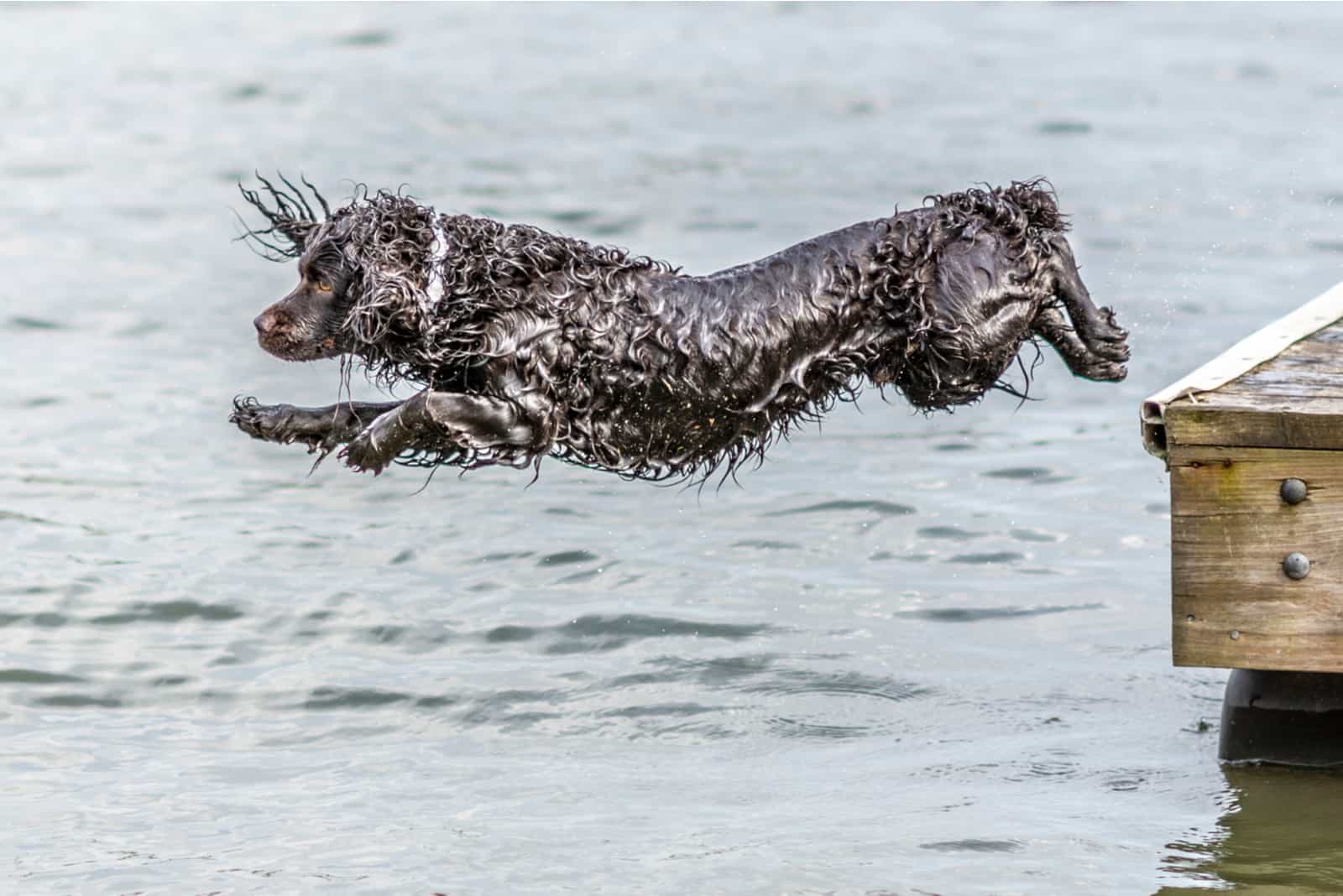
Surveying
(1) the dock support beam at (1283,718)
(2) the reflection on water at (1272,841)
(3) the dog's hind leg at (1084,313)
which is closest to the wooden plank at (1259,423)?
(3) the dog's hind leg at (1084,313)

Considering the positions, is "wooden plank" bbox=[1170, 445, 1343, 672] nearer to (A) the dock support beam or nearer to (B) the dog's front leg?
(A) the dock support beam

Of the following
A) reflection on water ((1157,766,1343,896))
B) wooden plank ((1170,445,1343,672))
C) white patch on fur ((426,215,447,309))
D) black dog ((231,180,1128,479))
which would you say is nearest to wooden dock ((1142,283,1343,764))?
wooden plank ((1170,445,1343,672))

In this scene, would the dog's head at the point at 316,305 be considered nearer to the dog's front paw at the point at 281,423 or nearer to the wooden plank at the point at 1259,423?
the dog's front paw at the point at 281,423

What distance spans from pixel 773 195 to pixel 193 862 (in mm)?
9344

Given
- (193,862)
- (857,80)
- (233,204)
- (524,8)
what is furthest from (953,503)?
(524,8)

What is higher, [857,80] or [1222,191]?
[857,80]

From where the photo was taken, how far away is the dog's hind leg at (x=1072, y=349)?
5.80m

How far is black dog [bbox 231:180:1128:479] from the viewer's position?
5398 millimetres

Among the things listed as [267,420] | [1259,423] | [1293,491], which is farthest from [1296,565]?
[267,420]

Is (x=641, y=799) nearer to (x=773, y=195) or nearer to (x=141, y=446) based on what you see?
(x=141, y=446)

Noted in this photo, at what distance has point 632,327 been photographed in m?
5.59

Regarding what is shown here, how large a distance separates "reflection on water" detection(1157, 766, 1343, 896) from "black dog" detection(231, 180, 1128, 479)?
155 centimetres

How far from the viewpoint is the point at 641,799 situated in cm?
657

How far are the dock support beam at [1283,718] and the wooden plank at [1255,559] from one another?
0.71 m
